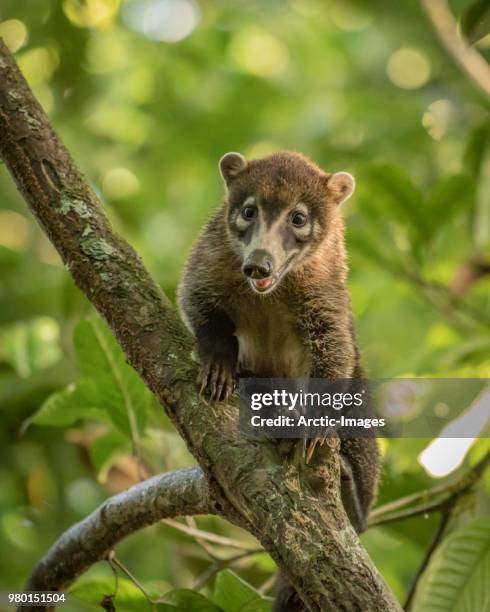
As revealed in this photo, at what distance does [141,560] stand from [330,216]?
8.58ft

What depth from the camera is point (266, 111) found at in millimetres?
7879

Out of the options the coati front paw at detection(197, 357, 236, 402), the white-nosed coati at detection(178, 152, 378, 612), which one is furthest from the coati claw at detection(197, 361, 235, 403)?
the white-nosed coati at detection(178, 152, 378, 612)

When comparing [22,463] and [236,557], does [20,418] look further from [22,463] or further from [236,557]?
[236,557]

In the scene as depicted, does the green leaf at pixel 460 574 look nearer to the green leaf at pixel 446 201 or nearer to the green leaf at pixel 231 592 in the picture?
the green leaf at pixel 231 592

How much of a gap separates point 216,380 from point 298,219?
135 centimetres

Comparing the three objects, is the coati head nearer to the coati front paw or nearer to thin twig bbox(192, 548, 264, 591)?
the coati front paw

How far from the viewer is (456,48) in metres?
4.20

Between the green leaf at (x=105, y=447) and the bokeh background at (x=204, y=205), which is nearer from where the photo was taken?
the green leaf at (x=105, y=447)

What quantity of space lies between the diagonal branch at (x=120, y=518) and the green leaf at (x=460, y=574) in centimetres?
92

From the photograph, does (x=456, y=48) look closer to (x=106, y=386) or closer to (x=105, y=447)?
(x=106, y=386)

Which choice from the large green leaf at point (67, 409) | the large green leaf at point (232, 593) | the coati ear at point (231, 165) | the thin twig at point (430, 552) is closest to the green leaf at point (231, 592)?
the large green leaf at point (232, 593)

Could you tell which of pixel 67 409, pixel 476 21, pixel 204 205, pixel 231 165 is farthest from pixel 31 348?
pixel 204 205

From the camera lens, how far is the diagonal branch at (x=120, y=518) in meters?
2.94

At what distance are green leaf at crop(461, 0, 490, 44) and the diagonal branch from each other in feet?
6.51
